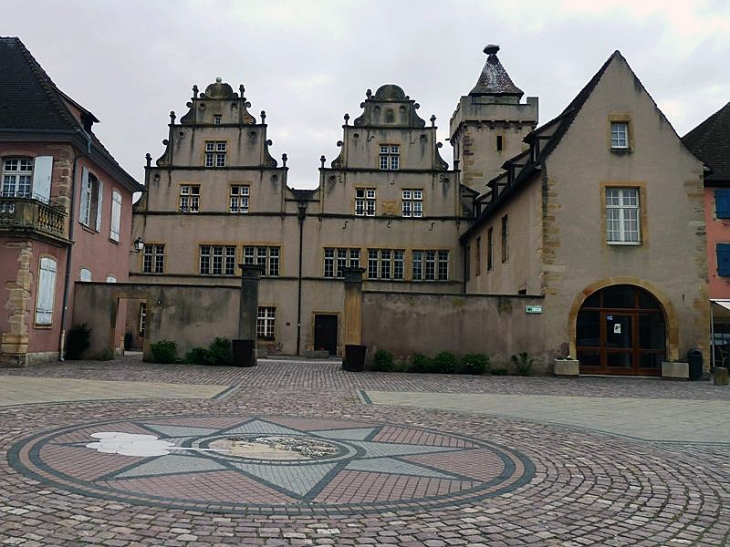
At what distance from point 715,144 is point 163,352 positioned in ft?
81.8

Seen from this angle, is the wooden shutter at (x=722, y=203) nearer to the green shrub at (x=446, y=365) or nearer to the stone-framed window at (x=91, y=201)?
the green shrub at (x=446, y=365)

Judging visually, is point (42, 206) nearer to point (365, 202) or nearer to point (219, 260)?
point (219, 260)

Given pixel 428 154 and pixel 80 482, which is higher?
pixel 428 154

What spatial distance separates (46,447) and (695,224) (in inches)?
837

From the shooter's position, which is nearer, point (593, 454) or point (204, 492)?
point (204, 492)

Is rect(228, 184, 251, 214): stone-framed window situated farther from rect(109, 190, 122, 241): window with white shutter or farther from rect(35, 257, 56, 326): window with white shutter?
rect(35, 257, 56, 326): window with white shutter

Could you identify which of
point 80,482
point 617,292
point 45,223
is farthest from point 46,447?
point 617,292

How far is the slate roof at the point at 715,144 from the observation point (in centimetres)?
2681

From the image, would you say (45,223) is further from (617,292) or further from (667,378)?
(667,378)

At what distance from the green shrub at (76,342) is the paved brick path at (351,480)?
11.0 m

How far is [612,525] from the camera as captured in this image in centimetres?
456

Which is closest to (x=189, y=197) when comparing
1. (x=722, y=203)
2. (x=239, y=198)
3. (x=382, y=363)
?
(x=239, y=198)

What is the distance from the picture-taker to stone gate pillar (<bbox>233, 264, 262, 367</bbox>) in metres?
20.8

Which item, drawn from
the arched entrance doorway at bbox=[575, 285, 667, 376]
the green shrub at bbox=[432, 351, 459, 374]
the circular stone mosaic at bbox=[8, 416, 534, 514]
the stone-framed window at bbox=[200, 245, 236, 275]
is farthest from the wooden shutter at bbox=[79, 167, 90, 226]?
the arched entrance doorway at bbox=[575, 285, 667, 376]
